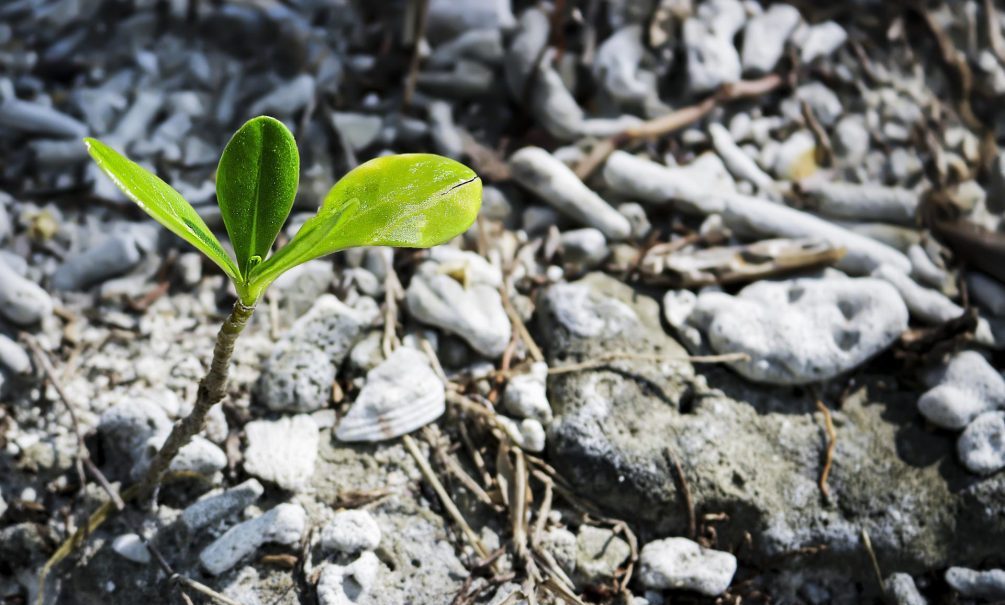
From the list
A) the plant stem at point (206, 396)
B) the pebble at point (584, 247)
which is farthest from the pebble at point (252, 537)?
the pebble at point (584, 247)

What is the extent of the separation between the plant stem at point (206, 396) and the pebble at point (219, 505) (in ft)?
0.18

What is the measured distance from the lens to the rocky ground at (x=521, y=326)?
3.43ft

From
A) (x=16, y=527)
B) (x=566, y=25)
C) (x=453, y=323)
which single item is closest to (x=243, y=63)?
(x=566, y=25)

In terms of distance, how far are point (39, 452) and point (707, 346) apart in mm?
875

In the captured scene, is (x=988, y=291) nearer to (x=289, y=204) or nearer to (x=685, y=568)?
(x=685, y=568)

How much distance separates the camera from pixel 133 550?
1003 mm

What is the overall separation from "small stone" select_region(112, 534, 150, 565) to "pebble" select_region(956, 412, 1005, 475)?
1036 millimetres

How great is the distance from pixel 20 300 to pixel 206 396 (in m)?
0.47

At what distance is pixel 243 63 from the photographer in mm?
1531

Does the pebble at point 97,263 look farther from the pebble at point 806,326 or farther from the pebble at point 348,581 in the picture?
the pebble at point 806,326

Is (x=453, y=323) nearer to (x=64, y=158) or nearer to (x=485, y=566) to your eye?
(x=485, y=566)

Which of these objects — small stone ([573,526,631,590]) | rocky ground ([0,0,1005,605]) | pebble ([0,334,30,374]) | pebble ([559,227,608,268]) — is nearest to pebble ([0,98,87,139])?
rocky ground ([0,0,1005,605])

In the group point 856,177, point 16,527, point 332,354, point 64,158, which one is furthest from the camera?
point 856,177

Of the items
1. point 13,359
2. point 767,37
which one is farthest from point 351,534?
point 767,37
